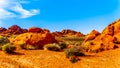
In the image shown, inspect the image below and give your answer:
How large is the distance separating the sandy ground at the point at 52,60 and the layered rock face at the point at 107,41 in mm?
2788

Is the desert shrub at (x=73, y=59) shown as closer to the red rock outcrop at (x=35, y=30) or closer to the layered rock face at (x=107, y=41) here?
the layered rock face at (x=107, y=41)

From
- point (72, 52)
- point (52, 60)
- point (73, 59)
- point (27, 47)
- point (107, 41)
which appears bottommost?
point (52, 60)

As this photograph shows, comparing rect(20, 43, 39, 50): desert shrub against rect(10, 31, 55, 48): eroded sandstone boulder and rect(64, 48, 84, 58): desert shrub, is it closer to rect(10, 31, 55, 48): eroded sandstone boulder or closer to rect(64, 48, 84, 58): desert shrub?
rect(10, 31, 55, 48): eroded sandstone boulder

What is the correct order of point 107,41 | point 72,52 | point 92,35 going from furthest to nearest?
point 92,35 < point 107,41 < point 72,52

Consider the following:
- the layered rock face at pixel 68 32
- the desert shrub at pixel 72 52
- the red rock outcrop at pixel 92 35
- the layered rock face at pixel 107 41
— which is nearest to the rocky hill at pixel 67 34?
the layered rock face at pixel 68 32

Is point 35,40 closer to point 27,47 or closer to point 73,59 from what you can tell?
point 27,47

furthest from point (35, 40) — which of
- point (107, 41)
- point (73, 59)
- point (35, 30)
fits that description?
point (73, 59)

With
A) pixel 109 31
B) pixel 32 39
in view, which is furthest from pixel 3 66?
pixel 109 31

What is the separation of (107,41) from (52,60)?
1115 centimetres

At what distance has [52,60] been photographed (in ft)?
100

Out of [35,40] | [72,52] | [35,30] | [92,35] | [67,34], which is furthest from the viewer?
[67,34]

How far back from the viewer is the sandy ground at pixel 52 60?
2875cm

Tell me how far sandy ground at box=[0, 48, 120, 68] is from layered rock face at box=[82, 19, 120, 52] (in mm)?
2788

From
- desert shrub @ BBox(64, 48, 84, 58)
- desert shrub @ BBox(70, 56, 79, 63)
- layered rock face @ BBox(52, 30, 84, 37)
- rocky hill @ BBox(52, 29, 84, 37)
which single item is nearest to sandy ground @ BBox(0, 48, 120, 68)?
desert shrub @ BBox(70, 56, 79, 63)
